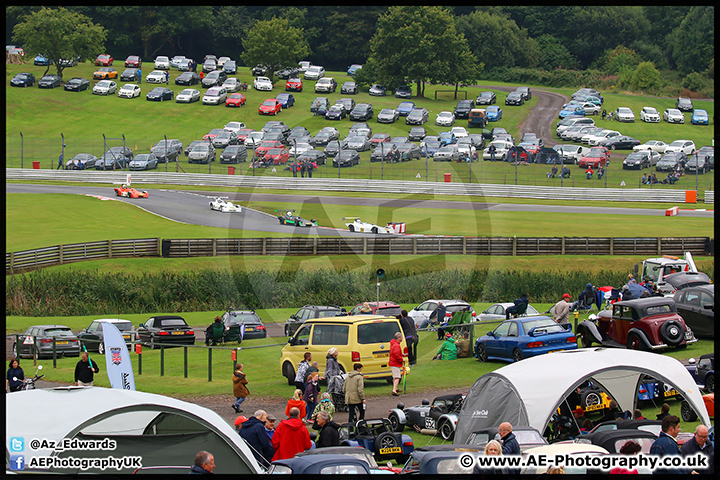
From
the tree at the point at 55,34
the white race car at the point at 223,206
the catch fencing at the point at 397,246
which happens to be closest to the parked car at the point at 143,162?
the white race car at the point at 223,206

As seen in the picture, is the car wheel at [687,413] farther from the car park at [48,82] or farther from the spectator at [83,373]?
the car park at [48,82]

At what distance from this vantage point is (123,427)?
1212 cm

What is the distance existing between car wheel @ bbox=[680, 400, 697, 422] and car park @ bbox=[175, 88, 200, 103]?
80269 millimetres

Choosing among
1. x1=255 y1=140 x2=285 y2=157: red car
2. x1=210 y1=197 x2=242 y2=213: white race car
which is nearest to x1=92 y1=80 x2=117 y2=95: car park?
x1=255 y1=140 x2=285 y2=157: red car

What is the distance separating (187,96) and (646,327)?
75.7 metres

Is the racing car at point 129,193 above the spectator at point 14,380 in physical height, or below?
above

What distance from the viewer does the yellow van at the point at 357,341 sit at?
20594 millimetres

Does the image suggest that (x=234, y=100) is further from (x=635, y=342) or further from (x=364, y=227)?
(x=635, y=342)

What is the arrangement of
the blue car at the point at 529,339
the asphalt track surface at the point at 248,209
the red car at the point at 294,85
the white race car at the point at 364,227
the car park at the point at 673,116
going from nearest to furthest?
1. the blue car at the point at 529,339
2. the white race car at the point at 364,227
3. the asphalt track surface at the point at 248,209
4. the car park at the point at 673,116
5. the red car at the point at 294,85

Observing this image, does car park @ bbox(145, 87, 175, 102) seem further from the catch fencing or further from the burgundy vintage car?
the burgundy vintage car

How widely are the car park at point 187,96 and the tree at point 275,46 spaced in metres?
14.1

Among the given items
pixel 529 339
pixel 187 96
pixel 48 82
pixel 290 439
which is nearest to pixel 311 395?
pixel 290 439

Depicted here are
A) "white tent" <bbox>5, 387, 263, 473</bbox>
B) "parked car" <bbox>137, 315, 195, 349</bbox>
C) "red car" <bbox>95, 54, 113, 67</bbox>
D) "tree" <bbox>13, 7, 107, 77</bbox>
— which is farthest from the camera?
"red car" <bbox>95, 54, 113, 67</bbox>

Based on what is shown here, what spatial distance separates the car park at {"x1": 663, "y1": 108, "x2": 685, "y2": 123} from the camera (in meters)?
87.2
